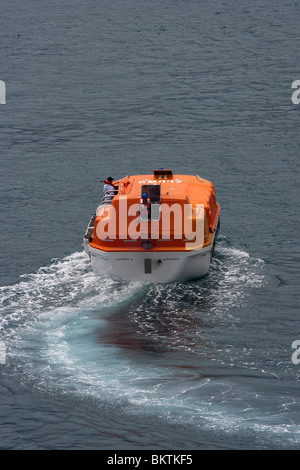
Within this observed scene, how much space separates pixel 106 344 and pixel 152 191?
8850 millimetres

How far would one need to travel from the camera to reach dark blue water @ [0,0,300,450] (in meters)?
27.0

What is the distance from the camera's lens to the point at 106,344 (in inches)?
1242

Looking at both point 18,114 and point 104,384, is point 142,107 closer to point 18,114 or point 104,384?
point 18,114

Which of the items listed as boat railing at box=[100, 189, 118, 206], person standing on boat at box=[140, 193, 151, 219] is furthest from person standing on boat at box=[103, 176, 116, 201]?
person standing on boat at box=[140, 193, 151, 219]

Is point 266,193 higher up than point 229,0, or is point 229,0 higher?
point 229,0

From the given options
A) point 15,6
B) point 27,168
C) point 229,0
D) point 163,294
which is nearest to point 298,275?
point 163,294

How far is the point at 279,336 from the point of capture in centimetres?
3206

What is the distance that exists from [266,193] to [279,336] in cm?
1834

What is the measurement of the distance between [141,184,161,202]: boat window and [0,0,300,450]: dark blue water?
148 inches

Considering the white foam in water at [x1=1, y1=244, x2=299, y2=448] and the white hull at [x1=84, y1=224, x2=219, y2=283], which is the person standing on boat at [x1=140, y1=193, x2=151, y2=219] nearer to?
the white hull at [x1=84, y1=224, x2=219, y2=283]

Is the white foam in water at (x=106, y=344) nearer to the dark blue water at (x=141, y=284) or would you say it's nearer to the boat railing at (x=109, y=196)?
the dark blue water at (x=141, y=284)

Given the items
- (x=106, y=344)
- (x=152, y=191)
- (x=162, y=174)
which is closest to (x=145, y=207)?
(x=152, y=191)

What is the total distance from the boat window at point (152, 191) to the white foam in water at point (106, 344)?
12.3ft

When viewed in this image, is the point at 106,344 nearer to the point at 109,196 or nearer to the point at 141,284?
the point at 141,284
